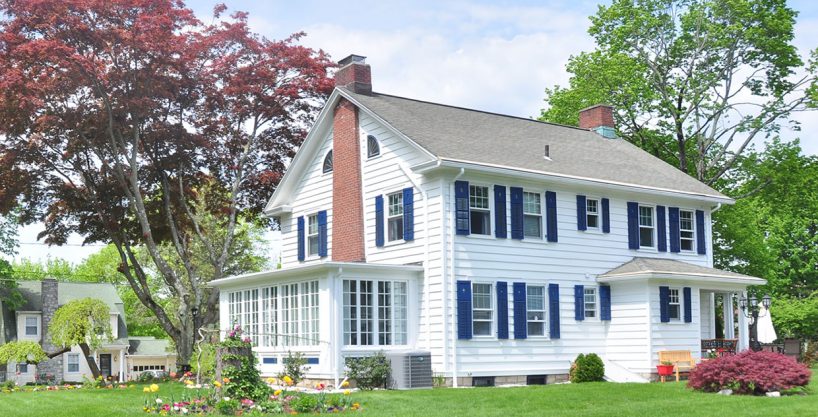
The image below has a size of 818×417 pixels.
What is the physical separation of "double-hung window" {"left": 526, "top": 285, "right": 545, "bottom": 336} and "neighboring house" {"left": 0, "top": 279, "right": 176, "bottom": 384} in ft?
104

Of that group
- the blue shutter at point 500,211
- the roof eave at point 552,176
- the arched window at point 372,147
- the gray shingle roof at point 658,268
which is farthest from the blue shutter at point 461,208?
the gray shingle roof at point 658,268

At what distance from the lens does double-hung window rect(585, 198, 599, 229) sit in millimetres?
25656

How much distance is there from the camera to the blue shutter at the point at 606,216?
1015 inches

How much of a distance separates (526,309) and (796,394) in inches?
287

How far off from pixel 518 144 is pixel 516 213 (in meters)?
3.08

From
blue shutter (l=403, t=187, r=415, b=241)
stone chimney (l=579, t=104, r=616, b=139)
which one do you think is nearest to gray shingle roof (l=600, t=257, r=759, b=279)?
blue shutter (l=403, t=187, r=415, b=241)

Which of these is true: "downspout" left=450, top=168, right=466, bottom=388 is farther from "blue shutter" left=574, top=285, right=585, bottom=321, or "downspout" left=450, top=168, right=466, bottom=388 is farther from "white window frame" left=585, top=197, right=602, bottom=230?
"white window frame" left=585, top=197, right=602, bottom=230

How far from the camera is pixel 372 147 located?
25.1m

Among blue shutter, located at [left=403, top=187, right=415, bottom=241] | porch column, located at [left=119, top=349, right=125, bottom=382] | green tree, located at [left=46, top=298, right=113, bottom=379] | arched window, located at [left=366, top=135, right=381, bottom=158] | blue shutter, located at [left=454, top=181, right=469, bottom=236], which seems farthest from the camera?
porch column, located at [left=119, top=349, right=125, bottom=382]

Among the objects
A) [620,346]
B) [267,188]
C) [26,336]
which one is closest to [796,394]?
[620,346]

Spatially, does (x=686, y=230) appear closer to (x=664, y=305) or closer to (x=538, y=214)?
(x=664, y=305)

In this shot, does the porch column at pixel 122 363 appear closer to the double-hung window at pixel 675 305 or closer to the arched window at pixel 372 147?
the arched window at pixel 372 147

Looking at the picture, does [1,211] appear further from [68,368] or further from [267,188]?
[68,368]

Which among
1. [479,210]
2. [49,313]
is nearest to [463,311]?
[479,210]
